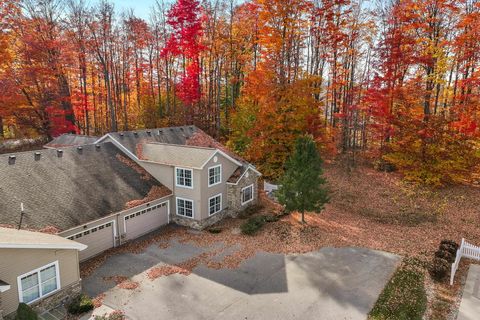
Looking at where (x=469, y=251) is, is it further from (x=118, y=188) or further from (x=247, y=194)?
(x=118, y=188)

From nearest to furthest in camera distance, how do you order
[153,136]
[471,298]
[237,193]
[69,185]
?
1. [471,298]
2. [69,185]
3. [237,193]
4. [153,136]

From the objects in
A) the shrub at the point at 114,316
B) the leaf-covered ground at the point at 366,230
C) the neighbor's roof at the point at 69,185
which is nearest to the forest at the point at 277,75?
the leaf-covered ground at the point at 366,230

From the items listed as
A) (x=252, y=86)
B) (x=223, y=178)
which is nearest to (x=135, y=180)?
(x=223, y=178)

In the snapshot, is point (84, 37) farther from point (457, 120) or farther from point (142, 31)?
point (457, 120)

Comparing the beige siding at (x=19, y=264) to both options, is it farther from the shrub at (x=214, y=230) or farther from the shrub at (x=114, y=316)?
the shrub at (x=214, y=230)

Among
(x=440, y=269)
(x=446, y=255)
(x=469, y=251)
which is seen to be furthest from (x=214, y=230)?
(x=469, y=251)

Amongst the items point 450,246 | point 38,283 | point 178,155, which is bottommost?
point 450,246

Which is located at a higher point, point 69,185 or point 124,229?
point 69,185
